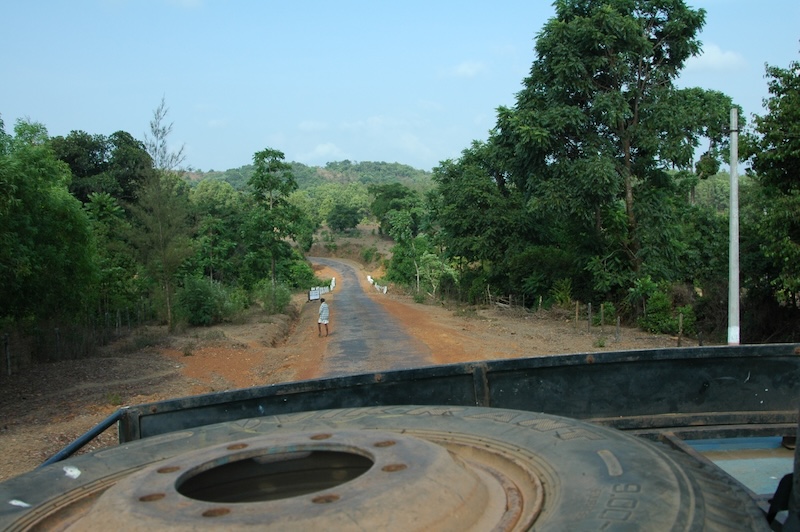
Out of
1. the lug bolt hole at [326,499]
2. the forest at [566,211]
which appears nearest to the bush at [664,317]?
the forest at [566,211]

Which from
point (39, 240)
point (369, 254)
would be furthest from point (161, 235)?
point (369, 254)

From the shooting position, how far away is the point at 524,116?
2469 centimetres

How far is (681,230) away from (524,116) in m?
6.71

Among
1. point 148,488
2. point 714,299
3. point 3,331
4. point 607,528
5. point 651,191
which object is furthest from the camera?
point 651,191

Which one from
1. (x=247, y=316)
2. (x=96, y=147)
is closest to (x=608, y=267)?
(x=247, y=316)

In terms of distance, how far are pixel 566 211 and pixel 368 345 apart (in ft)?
27.5

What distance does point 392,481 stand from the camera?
1.76 metres

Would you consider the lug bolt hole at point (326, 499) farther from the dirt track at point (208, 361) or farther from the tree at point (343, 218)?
the tree at point (343, 218)

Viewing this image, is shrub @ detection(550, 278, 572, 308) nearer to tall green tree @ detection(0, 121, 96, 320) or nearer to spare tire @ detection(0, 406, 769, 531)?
tall green tree @ detection(0, 121, 96, 320)

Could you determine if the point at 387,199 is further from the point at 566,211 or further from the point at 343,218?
the point at 566,211

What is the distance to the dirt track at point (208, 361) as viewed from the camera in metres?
11.6

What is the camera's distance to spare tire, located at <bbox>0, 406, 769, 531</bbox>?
1.63 meters

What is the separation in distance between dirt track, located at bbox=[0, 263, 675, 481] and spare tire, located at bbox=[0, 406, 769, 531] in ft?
25.1

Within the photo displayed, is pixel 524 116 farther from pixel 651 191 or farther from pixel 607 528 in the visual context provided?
pixel 607 528
